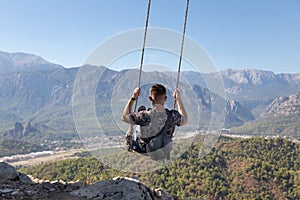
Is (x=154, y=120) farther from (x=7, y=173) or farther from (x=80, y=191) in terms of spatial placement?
(x=7, y=173)

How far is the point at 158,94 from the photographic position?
5109 millimetres

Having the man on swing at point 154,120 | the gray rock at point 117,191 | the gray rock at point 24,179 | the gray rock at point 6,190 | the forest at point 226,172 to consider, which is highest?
the man on swing at point 154,120

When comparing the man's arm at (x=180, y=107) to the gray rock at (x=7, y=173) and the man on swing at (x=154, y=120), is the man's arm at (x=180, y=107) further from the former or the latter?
the gray rock at (x=7, y=173)

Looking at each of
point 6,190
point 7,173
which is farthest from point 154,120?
point 7,173

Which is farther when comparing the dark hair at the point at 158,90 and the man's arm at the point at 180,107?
the man's arm at the point at 180,107

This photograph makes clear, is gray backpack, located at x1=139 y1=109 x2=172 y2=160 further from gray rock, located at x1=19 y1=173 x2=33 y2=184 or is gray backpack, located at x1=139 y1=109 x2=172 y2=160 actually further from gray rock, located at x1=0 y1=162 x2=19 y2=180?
gray rock, located at x1=0 y1=162 x2=19 y2=180

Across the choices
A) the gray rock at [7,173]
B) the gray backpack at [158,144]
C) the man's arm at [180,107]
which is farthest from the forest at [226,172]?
the gray backpack at [158,144]

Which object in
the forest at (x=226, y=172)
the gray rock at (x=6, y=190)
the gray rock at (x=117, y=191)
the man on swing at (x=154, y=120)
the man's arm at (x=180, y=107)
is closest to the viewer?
the man on swing at (x=154, y=120)

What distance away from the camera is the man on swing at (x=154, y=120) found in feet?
16.6

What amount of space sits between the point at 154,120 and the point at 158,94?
16.3 inches

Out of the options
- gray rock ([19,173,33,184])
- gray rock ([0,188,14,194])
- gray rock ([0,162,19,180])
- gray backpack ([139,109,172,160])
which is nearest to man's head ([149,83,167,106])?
gray backpack ([139,109,172,160])

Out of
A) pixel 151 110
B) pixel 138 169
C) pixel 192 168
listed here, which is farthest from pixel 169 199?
pixel 192 168

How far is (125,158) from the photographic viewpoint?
21.2ft

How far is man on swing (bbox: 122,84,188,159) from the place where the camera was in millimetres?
5066
